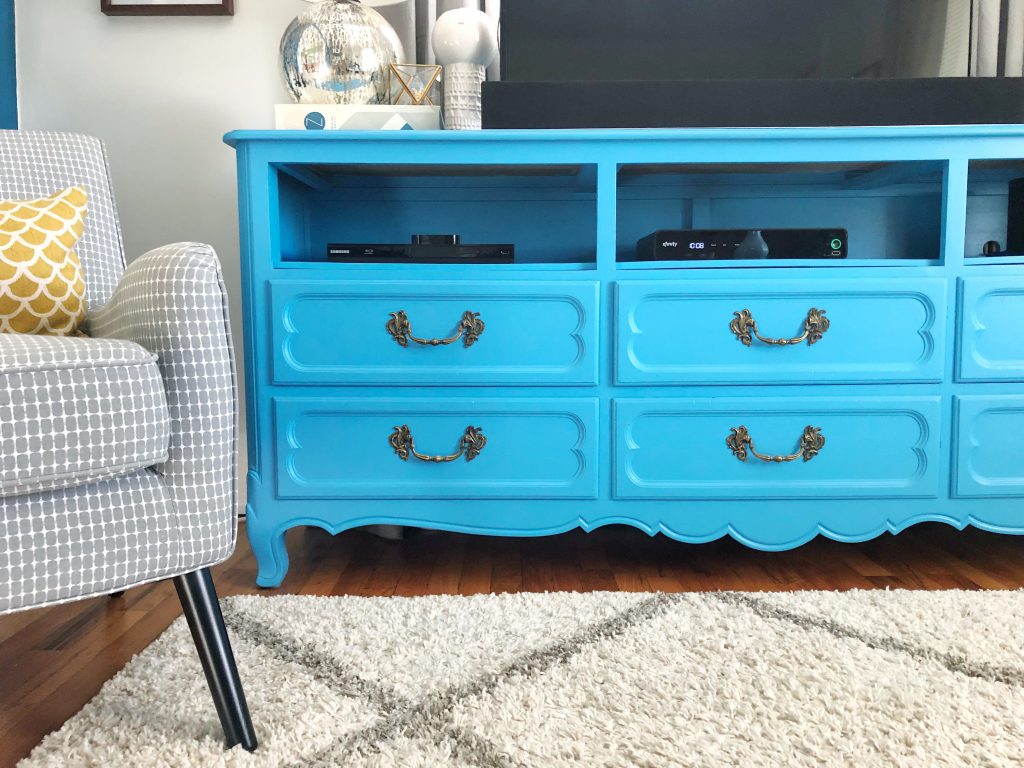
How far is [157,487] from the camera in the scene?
0.86 meters

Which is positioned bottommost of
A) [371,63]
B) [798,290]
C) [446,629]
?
[446,629]

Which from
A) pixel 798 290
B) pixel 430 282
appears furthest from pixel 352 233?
pixel 798 290

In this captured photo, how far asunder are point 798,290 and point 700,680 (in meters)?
0.73

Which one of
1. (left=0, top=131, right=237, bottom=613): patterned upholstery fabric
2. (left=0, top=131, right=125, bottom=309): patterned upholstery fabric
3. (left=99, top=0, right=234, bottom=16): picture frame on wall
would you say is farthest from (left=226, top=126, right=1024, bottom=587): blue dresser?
(left=99, top=0, right=234, bottom=16): picture frame on wall

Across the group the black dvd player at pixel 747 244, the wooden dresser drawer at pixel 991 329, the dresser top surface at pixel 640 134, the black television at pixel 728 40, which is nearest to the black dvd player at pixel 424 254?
the dresser top surface at pixel 640 134

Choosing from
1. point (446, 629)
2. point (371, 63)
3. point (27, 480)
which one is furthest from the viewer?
point (371, 63)

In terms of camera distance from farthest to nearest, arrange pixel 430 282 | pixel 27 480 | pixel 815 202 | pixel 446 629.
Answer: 1. pixel 815 202
2. pixel 430 282
3. pixel 446 629
4. pixel 27 480

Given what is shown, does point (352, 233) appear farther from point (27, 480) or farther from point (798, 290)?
point (27, 480)

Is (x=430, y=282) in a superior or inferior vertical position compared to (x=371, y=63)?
inferior

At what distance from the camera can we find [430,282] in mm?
1420

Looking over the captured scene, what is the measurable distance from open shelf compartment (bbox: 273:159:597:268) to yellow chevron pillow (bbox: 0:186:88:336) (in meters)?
0.70

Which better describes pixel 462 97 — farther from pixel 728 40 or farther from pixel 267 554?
pixel 267 554

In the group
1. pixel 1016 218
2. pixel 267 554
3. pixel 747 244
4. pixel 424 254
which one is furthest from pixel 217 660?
pixel 1016 218

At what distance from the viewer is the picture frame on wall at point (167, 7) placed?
6.15 feet
